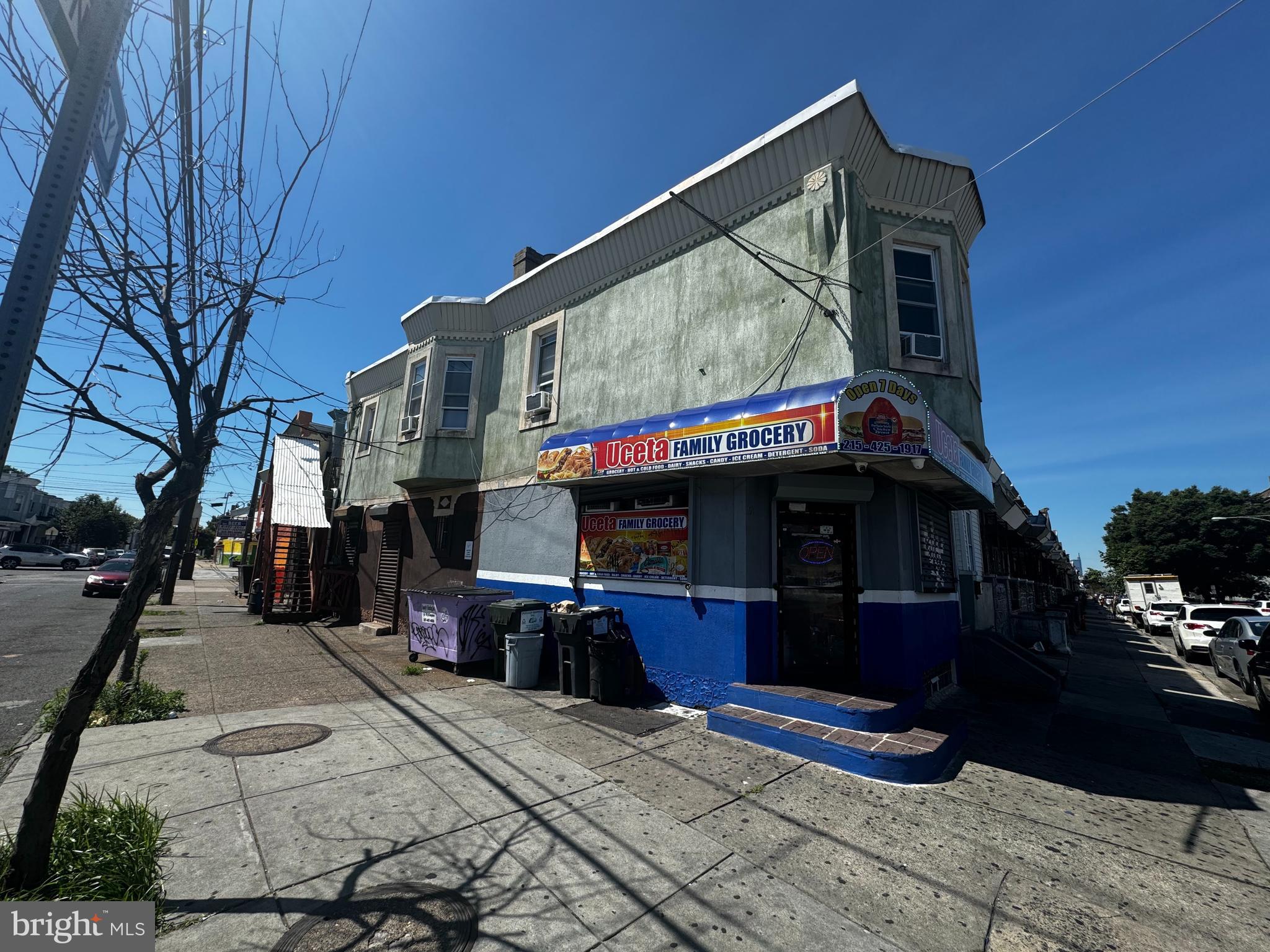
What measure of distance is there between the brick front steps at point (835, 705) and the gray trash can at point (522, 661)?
140 inches

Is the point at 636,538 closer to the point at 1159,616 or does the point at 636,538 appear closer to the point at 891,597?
the point at 891,597

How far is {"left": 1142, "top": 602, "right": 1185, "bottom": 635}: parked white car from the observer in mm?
28078

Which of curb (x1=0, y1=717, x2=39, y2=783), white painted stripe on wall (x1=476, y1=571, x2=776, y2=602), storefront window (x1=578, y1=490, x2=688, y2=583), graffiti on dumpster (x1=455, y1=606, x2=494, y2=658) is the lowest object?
curb (x1=0, y1=717, x2=39, y2=783)

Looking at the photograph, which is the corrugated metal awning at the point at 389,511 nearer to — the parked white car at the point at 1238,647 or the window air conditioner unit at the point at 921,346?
the window air conditioner unit at the point at 921,346

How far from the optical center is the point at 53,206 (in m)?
2.62

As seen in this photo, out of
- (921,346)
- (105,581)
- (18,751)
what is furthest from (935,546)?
(105,581)

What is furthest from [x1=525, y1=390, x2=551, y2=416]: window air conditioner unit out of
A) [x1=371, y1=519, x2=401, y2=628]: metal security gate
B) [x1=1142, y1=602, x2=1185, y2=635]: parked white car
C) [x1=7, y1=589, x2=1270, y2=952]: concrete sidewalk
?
[x1=1142, y1=602, x2=1185, y2=635]: parked white car

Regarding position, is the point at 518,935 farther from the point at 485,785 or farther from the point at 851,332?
the point at 851,332

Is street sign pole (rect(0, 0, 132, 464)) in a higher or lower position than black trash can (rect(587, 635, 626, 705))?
higher

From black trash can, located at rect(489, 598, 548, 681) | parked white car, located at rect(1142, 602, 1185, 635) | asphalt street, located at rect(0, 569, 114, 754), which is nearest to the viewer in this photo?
asphalt street, located at rect(0, 569, 114, 754)

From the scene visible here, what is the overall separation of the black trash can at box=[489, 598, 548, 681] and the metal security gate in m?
6.53

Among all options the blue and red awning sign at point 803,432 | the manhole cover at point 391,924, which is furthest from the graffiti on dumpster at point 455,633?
the manhole cover at point 391,924

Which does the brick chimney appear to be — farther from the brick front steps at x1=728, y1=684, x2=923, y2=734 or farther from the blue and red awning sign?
the brick front steps at x1=728, y1=684, x2=923, y2=734

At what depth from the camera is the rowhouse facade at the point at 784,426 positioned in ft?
24.2
